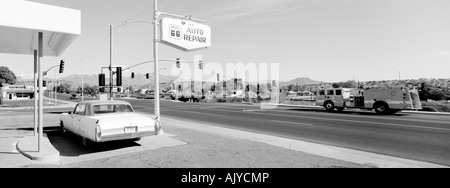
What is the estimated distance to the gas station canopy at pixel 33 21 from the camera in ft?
19.5

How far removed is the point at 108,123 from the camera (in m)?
7.02

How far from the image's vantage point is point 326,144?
9125 mm

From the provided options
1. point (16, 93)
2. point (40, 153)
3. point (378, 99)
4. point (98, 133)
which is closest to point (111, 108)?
point (98, 133)

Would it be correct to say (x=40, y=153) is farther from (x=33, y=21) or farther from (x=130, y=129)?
(x=33, y=21)

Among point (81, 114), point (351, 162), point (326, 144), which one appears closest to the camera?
point (351, 162)

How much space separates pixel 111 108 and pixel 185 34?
507cm

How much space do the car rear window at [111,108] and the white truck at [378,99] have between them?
20526 mm

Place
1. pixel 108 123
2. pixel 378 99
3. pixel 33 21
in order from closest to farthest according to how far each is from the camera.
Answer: pixel 33 21
pixel 108 123
pixel 378 99

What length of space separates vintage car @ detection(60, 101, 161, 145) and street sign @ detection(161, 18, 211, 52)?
3.83 m

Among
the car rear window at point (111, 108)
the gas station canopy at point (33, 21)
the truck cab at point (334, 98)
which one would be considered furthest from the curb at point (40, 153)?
the truck cab at point (334, 98)

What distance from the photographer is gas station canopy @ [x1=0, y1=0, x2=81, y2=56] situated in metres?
5.94
